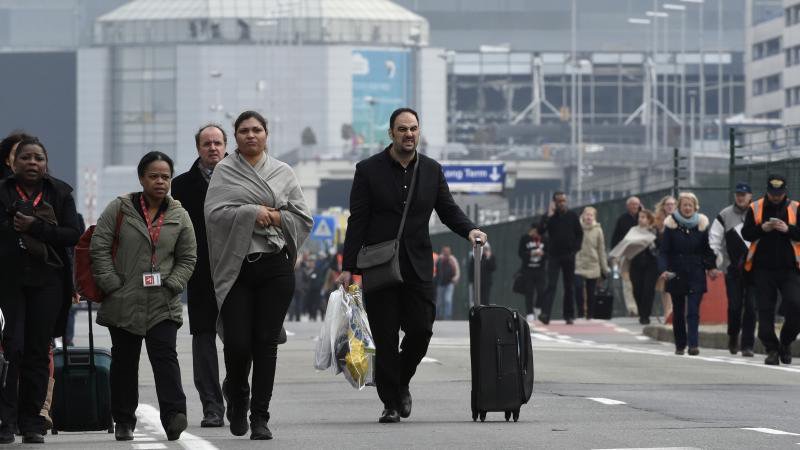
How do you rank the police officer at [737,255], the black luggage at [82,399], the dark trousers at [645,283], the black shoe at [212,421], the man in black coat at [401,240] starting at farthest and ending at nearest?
the dark trousers at [645,283]
the police officer at [737,255]
the black shoe at [212,421]
the man in black coat at [401,240]
the black luggage at [82,399]

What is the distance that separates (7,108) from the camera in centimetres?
18450

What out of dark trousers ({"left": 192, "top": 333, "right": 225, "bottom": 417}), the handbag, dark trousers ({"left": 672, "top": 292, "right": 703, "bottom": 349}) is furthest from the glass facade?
the handbag

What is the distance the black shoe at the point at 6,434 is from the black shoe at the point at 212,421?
54.7 inches

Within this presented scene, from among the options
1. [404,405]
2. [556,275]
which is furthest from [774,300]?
[556,275]

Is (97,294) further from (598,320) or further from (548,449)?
(598,320)

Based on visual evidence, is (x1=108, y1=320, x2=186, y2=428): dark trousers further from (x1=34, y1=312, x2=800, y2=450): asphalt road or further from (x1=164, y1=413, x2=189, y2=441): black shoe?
(x1=34, y1=312, x2=800, y2=450): asphalt road

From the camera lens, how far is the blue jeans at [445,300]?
1749 inches

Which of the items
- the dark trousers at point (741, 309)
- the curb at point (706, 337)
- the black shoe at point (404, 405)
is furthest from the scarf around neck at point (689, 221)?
the black shoe at point (404, 405)

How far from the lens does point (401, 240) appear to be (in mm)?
12867

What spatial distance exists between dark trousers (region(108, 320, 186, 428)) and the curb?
35.9ft

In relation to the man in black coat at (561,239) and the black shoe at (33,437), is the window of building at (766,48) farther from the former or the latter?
the black shoe at (33,437)

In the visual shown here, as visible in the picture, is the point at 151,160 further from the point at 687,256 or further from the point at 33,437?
the point at 687,256

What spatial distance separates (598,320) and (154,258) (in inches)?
825

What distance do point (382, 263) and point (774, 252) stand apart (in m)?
7.50
